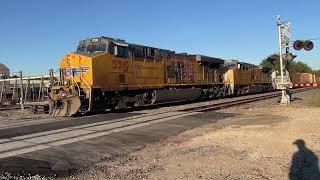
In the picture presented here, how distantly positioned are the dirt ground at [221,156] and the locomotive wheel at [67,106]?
7165mm

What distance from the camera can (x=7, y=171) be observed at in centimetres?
728

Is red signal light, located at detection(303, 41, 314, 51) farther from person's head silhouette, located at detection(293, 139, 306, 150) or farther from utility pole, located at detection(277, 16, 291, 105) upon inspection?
person's head silhouette, located at detection(293, 139, 306, 150)

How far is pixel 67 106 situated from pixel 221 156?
11404 mm

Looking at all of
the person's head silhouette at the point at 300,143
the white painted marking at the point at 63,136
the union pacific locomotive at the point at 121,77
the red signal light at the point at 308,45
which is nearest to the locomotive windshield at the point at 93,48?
the union pacific locomotive at the point at 121,77

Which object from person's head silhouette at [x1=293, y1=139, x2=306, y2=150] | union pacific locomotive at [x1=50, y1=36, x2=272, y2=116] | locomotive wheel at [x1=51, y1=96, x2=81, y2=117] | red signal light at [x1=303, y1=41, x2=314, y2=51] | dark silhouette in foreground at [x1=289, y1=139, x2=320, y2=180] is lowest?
dark silhouette in foreground at [x1=289, y1=139, x2=320, y2=180]

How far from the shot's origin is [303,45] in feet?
77.3

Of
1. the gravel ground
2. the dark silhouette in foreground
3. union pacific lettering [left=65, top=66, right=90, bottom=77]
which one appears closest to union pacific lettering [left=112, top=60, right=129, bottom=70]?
union pacific lettering [left=65, top=66, right=90, bottom=77]

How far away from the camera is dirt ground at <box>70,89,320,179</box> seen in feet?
24.0

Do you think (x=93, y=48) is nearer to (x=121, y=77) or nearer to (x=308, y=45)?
(x=121, y=77)

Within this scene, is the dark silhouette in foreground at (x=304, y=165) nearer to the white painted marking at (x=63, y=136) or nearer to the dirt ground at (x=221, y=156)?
the dirt ground at (x=221, y=156)

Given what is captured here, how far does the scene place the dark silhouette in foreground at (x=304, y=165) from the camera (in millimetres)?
7067

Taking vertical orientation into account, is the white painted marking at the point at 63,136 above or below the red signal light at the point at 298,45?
below

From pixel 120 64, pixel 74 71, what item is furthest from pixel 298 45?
pixel 74 71

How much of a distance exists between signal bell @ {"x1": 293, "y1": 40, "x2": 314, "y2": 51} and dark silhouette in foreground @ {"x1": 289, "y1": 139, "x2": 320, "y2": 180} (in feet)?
49.8
